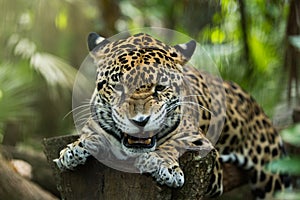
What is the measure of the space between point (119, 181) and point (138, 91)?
1.71 feet

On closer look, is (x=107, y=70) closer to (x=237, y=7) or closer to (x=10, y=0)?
Answer: (x=237, y=7)

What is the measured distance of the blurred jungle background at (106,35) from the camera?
598 cm

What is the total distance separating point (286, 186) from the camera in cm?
534

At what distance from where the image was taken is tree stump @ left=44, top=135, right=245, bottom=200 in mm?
3127

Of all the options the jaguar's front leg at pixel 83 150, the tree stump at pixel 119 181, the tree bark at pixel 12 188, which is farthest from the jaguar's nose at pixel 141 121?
the tree bark at pixel 12 188

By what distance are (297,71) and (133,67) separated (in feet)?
11.1

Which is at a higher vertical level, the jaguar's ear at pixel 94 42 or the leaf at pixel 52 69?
the jaguar's ear at pixel 94 42

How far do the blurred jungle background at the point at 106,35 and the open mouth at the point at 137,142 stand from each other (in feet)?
Result: 7.24

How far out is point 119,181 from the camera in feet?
10.5

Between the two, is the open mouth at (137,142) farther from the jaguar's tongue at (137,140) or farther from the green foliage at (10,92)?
the green foliage at (10,92)

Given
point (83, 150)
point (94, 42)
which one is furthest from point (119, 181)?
point (94, 42)

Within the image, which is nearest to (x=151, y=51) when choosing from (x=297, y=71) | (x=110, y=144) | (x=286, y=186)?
(x=110, y=144)

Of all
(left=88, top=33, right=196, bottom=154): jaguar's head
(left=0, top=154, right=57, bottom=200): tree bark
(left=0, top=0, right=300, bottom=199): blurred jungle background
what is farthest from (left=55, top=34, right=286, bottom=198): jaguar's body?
(left=0, top=0, right=300, bottom=199): blurred jungle background

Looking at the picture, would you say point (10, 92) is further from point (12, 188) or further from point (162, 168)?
point (162, 168)
